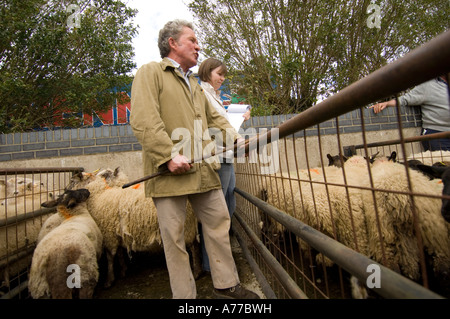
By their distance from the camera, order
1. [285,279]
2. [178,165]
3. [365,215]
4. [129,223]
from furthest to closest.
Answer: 1. [129,223]
2. [365,215]
3. [178,165]
4. [285,279]

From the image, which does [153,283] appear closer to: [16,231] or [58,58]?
[16,231]

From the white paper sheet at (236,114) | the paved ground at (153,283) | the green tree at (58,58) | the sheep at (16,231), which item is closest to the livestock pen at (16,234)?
the sheep at (16,231)

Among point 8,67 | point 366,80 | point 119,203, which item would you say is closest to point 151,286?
point 119,203

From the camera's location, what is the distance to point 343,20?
7574 mm

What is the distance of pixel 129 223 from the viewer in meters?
2.96

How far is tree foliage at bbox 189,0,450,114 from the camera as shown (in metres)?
7.58

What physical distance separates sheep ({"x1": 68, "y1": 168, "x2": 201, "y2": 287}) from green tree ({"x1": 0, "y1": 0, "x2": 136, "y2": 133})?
13.7 feet

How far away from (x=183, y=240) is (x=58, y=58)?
700 cm

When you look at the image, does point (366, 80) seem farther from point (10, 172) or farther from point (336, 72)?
point (336, 72)

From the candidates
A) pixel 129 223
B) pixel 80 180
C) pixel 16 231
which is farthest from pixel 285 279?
pixel 80 180

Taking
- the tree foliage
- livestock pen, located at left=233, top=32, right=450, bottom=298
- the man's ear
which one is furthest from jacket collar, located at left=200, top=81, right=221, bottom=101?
the tree foliage

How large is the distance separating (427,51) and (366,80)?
0.51ft

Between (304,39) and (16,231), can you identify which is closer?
(16,231)

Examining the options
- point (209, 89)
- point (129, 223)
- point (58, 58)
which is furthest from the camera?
point (58, 58)
